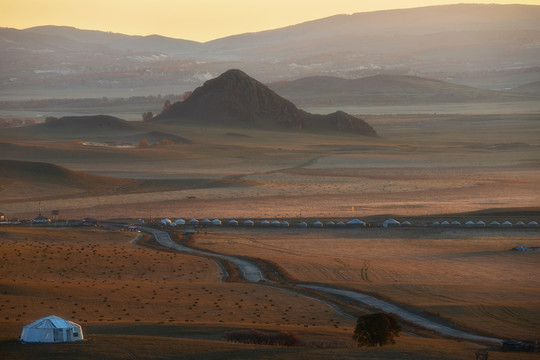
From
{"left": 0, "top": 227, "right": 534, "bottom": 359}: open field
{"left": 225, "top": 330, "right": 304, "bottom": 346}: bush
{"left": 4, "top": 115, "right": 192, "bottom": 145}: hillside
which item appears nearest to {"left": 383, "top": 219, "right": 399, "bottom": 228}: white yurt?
{"left": 0, "top": 227, "right": 534, "bottom": 359}: open field

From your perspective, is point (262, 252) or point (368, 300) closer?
point (368, 300)

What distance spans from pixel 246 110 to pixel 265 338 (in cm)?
14384

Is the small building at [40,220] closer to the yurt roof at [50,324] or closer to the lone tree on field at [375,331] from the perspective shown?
the yurt roof at [50,324]

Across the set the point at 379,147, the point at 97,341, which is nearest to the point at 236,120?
the point at 379,147

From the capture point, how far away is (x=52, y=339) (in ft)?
100

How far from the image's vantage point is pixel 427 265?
53062 mm

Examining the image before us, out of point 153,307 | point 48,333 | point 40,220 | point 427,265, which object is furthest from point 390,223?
point 48,333

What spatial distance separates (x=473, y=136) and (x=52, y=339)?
14284 cm

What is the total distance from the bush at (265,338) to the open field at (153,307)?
1.96 ft

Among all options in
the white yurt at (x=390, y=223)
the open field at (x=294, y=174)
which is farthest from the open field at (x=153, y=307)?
the open field at (x=294, y=174)

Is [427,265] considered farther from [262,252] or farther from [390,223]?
[390,223]

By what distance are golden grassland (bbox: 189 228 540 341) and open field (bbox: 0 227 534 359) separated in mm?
802

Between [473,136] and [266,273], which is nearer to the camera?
[266,273]

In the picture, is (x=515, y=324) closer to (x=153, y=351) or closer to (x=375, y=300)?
(x=375, y=300)
